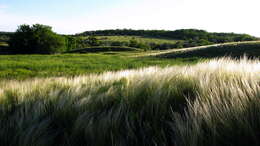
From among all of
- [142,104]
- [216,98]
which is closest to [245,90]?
[216,98]

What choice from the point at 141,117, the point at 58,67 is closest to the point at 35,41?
the point at 58,67

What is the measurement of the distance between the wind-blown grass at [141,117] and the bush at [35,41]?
205 ft

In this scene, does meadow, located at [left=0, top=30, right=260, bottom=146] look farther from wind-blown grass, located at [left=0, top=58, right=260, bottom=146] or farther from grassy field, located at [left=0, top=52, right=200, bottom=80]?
grassy field, located at [left=0, top=52, right=200, bottom=80]

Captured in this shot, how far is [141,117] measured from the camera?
36.9 inches

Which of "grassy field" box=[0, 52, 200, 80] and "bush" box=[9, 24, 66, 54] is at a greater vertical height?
"bush" box=[9, 24, 66, 54]

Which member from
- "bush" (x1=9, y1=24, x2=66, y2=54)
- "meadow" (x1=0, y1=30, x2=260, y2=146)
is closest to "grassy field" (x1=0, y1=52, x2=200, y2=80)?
"meadow" (x1=0, y1=30, x2=260, y2=146)

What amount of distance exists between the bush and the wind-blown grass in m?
62.5

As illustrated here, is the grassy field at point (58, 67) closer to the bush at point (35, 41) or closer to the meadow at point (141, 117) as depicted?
the meadow at point (141, 117)

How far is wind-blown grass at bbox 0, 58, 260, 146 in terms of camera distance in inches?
27.0

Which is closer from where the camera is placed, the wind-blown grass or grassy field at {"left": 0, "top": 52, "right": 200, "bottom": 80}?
the wind-blown grass

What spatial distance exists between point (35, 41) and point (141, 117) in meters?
65.0

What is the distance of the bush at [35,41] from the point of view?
5816cm

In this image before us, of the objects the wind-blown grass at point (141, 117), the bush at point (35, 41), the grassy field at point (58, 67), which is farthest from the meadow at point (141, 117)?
the bush at point (35, 41)

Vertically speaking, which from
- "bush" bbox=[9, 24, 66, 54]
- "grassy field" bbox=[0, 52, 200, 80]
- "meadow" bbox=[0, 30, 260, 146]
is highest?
"bush" bbox=[9, 24, 66, 54]
